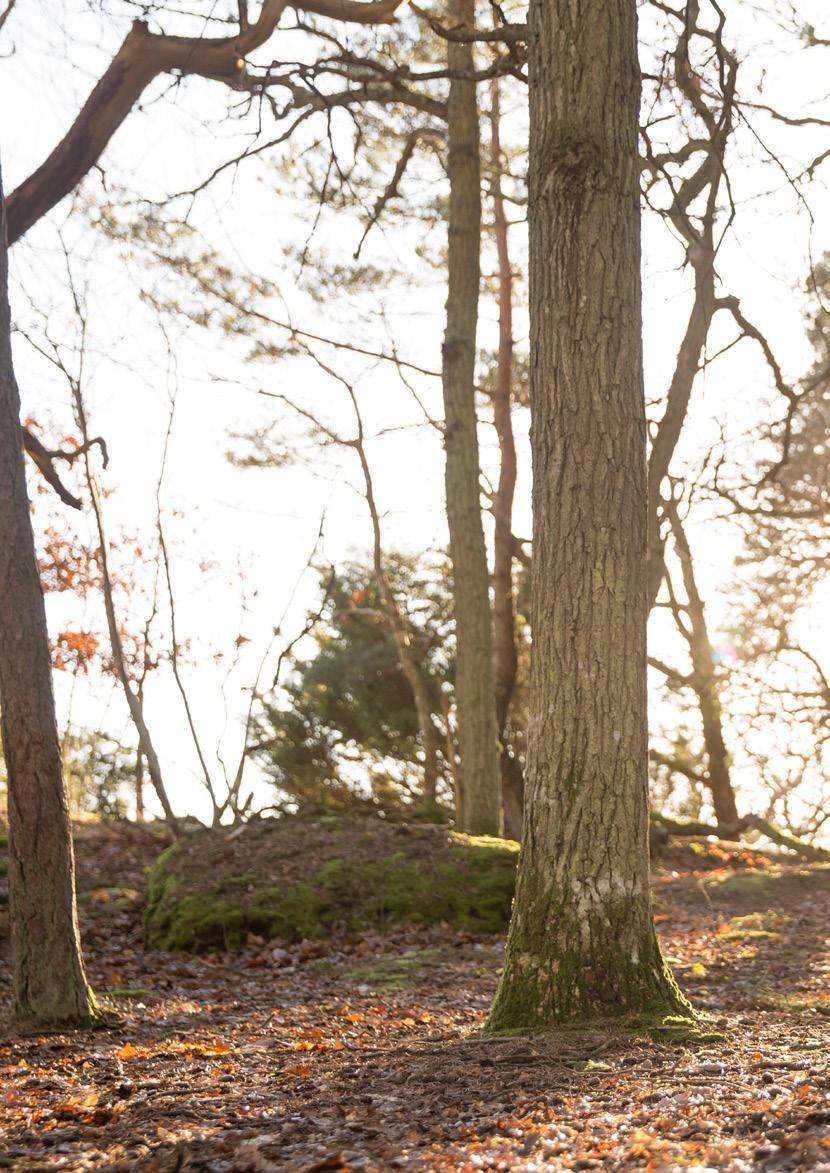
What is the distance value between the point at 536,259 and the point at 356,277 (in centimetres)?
807

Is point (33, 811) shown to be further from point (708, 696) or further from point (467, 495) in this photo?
point (708, 696)

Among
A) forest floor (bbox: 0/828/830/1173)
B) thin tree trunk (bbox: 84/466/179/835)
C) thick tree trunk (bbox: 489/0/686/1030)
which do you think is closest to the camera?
forest floor (bbox: 0/828/830/1173)

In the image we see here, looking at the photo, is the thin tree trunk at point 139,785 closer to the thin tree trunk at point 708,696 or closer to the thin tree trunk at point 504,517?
the thin tree trunk at point 504,517

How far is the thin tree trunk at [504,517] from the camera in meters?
12.7

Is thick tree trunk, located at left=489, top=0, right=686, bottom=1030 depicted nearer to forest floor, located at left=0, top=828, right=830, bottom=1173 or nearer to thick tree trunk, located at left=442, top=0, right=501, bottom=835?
forest floor, located at left=0, top=828, right=830, bottom=1173

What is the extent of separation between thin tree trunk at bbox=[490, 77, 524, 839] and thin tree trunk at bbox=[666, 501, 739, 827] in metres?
3.01

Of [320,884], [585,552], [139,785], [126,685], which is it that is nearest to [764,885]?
[320,884]

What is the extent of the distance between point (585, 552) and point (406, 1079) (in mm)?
2050

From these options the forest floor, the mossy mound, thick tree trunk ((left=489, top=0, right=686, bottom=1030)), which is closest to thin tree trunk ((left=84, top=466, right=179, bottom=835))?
the mossy mound

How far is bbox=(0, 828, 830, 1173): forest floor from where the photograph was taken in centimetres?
256

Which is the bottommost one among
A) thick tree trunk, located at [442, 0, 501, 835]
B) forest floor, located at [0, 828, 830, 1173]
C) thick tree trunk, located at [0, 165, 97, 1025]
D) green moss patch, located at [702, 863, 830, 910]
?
forest floor, located at [0, 828, 830, 1173]

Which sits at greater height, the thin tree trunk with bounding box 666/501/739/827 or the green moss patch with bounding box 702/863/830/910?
the thin tree trunk with bounding box 666/501/739/827

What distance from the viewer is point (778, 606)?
1464 cm

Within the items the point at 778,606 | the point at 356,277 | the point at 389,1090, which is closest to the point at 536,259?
the point at 389,1090
